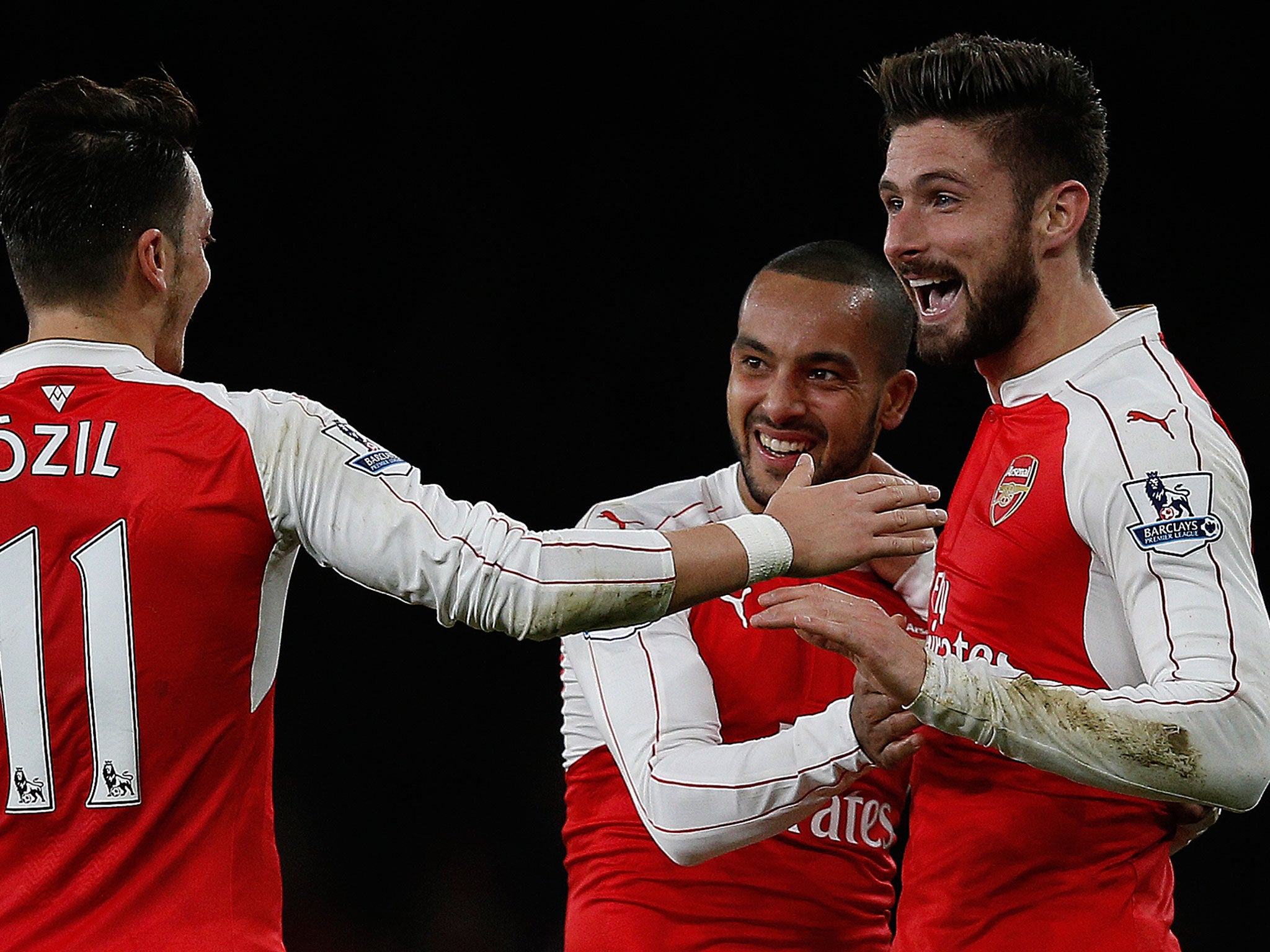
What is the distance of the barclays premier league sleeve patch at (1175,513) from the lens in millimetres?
2020

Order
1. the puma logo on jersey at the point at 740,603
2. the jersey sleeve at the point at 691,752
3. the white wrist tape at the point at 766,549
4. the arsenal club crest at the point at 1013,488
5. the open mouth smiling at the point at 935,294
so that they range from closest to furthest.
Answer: the white wrist tape at the point at 766,549 < the arsenal club crest at the point at 1013,488 < the jersey sleeve at the point at 691,752 < the open mouth smiling at the point at 935,294 < the puma logo on jersey at the point at 740,603

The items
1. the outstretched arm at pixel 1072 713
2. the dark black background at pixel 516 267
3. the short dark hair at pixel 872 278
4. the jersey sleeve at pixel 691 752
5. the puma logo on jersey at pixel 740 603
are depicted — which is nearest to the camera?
the outstretched arm at pixel 1072 713

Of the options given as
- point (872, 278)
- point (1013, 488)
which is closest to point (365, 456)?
point (1013, 488)

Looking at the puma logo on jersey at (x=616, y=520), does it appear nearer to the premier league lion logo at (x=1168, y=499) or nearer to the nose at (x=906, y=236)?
the nose at (x=906, y=236)

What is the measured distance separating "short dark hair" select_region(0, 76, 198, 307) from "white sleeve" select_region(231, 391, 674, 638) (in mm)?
334

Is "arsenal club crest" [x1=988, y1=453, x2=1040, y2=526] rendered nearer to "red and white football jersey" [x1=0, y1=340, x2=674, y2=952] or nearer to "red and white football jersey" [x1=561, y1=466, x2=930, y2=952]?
"red and white football jersey" [x1=561, y1=466, x2=930, y2=952]

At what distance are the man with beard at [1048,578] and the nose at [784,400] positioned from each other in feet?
1.29

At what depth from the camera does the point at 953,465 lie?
634 cm

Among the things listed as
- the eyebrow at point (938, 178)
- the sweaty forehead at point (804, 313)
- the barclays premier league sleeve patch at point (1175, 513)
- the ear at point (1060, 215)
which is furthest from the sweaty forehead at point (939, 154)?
the barclays premier league sleeve patch at point (1175, 513)

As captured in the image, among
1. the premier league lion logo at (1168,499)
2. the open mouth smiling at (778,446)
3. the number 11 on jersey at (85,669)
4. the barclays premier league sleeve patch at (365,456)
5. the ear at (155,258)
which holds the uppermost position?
the ear at (155,258)

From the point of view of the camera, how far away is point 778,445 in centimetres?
299

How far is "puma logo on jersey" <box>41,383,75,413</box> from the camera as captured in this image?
206 centimetres

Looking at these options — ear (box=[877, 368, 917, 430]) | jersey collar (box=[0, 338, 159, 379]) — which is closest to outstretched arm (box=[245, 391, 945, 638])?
jersey collar (box=[0, 338, 159, 379])

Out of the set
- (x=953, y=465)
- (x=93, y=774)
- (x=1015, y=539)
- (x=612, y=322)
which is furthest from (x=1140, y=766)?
(x=612, y=322)
